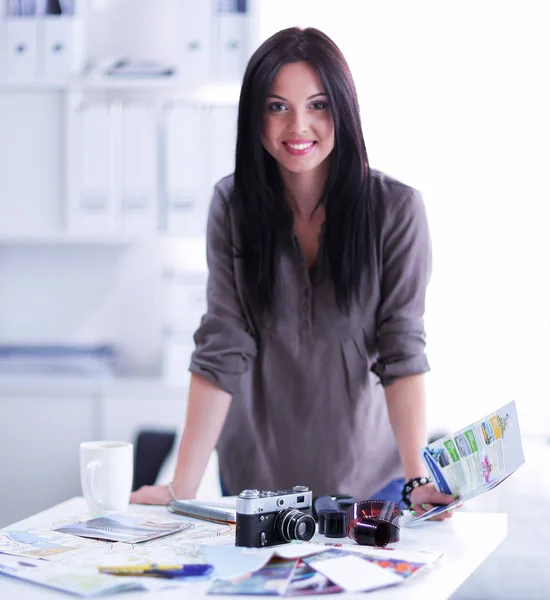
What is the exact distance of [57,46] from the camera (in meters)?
2.79

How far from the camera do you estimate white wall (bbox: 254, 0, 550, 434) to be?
289 cm

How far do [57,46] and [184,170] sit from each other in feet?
1.88

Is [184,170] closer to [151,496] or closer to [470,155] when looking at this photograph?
[470,155]

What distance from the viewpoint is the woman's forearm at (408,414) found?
57.6 inches

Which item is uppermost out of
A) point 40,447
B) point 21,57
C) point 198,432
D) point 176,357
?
point 21,57

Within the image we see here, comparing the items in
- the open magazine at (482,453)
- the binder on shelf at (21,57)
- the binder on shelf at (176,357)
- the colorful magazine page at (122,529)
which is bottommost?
the binder on shelf at (176,357)

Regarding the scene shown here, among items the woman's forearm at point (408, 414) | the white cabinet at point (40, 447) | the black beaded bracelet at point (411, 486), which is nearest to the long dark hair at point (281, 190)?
the woman's forearm at point (408, 414)

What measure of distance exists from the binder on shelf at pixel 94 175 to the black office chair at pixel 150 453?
64cm

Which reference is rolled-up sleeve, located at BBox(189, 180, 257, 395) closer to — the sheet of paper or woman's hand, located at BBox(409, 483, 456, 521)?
woman's hand, located at BBox(409, 483, 456, 521)

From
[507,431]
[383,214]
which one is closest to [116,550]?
[507,431]

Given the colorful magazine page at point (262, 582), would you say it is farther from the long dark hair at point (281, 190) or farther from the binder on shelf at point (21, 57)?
the binder on shelf at point (21, 57)

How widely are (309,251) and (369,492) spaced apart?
0.46m

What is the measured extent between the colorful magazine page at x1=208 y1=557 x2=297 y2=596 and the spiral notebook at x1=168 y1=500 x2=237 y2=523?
0.23 metres

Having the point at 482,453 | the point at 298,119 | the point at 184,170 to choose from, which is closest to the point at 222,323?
the point at 298,119
